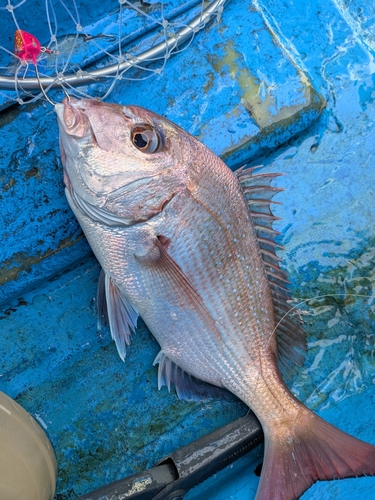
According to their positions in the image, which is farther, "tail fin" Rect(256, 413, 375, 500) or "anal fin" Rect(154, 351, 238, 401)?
"anal fin" Rect(154, 351, 238, 401)

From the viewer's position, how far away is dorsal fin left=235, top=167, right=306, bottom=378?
221 centimetres

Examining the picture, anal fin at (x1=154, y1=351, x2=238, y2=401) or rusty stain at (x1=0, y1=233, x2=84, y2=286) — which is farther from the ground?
rusty stain at (x1=0, y1=233, x2=84, y2=286)

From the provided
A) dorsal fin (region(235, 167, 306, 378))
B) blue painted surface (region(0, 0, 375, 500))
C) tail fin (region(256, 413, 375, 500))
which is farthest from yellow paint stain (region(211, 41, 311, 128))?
tail fin (region(256, 413, 375, 500))

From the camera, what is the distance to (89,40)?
92.3 inches

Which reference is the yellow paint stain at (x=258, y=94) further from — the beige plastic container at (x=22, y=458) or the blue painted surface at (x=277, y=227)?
the beige plastic container at (x=22, y=458)

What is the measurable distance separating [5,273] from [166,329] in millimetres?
798

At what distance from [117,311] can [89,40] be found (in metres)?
1.32

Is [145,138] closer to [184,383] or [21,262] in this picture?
[21,262]

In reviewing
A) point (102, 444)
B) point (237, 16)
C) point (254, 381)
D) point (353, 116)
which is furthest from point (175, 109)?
point (102, 444)

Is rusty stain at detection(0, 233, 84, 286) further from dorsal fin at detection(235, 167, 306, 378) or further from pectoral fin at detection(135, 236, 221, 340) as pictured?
dorsal fin at detection(235, 167, 306, 378)

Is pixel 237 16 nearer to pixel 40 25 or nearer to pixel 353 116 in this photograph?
pixel 353 116

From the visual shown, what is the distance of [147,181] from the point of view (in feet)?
6.40

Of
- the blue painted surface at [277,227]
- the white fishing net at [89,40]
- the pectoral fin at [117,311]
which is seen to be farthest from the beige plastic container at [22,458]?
the white fishing net at [89,40]

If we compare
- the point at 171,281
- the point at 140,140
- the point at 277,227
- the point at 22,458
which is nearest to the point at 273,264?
the point at 277,227
